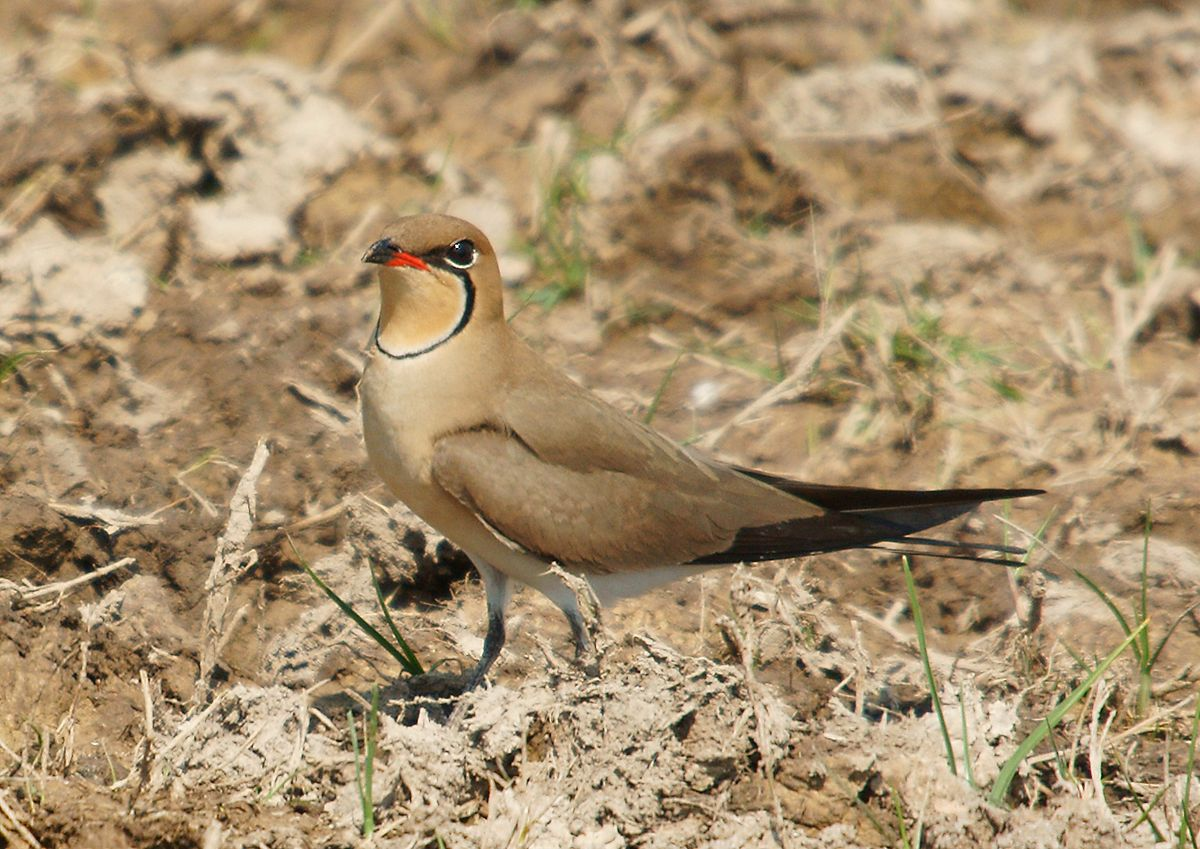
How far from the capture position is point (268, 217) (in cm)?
604

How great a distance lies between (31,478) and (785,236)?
10.7 feet

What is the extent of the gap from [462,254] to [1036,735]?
194cm

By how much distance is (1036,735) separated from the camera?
343cm

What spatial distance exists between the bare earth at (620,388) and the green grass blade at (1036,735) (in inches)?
2.6

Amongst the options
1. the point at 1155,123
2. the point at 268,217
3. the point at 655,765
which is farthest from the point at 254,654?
A: the point at 1155,123

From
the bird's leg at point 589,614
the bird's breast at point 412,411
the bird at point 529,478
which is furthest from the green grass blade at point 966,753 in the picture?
the bird's breast at point 412,411

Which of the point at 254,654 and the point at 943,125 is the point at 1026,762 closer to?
the point at 254,654

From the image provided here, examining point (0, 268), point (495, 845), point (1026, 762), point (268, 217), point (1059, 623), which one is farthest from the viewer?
point (268, 217)

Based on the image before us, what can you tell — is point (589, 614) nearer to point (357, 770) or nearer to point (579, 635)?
point (579, 635)

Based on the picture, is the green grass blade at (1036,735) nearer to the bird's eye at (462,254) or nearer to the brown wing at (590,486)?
the brown wing at (590,486)

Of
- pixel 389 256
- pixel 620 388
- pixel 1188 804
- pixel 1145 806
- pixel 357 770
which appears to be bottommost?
pixel 620 388

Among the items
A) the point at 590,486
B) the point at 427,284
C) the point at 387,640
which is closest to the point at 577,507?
the point at 590,486

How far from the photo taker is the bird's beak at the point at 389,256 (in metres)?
4.02

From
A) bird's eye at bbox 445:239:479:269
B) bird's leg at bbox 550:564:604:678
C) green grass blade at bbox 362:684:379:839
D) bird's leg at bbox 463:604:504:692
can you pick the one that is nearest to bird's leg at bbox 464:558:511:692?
bird's leg at bbox 463:604:504:692
